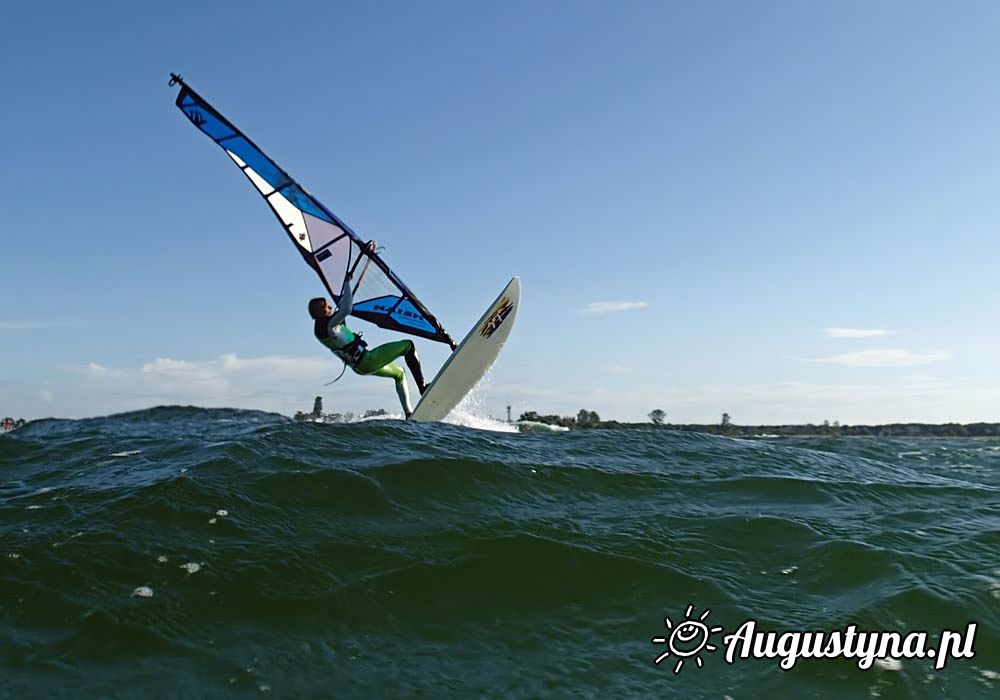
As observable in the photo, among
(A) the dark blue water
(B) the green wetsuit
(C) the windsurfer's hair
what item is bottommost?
(A) the dark blue water

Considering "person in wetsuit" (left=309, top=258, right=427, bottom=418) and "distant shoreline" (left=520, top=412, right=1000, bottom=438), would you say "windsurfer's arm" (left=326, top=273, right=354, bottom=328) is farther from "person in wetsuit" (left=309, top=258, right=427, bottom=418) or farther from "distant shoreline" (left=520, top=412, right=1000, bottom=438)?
"distant shoreline" (left=520, top=412, right=1000, bottom=438)

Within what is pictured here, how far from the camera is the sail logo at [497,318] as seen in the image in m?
11.7

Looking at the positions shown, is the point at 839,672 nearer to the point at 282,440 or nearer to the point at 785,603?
the point at 785,603

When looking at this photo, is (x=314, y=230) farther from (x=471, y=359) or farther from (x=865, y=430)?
(x=865, y=430)

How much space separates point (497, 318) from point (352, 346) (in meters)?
2.48

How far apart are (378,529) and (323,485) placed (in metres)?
1.03

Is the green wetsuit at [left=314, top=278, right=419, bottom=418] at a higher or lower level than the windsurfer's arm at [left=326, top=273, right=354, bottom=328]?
lower

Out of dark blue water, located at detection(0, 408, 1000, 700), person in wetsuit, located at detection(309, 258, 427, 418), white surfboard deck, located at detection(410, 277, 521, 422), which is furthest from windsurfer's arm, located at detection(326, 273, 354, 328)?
dark blue water, located at detection(0, 408, 1000, 700)

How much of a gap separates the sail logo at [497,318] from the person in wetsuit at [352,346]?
1228mm

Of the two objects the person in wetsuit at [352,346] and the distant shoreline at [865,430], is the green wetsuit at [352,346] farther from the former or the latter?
the distant shoreline at [865,430]

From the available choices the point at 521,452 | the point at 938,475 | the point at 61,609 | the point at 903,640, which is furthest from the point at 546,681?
the point at 938,475

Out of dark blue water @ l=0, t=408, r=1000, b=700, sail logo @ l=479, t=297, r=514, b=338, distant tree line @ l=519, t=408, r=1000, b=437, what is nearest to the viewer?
dark blue water @ l=0, t=408, r=1000, b=700

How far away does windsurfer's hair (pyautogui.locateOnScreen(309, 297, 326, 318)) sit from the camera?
1090 cm

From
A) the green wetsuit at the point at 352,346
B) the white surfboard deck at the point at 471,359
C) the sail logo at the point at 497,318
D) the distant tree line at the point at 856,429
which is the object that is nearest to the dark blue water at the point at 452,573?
the green wetsuit at the point at 352,346
